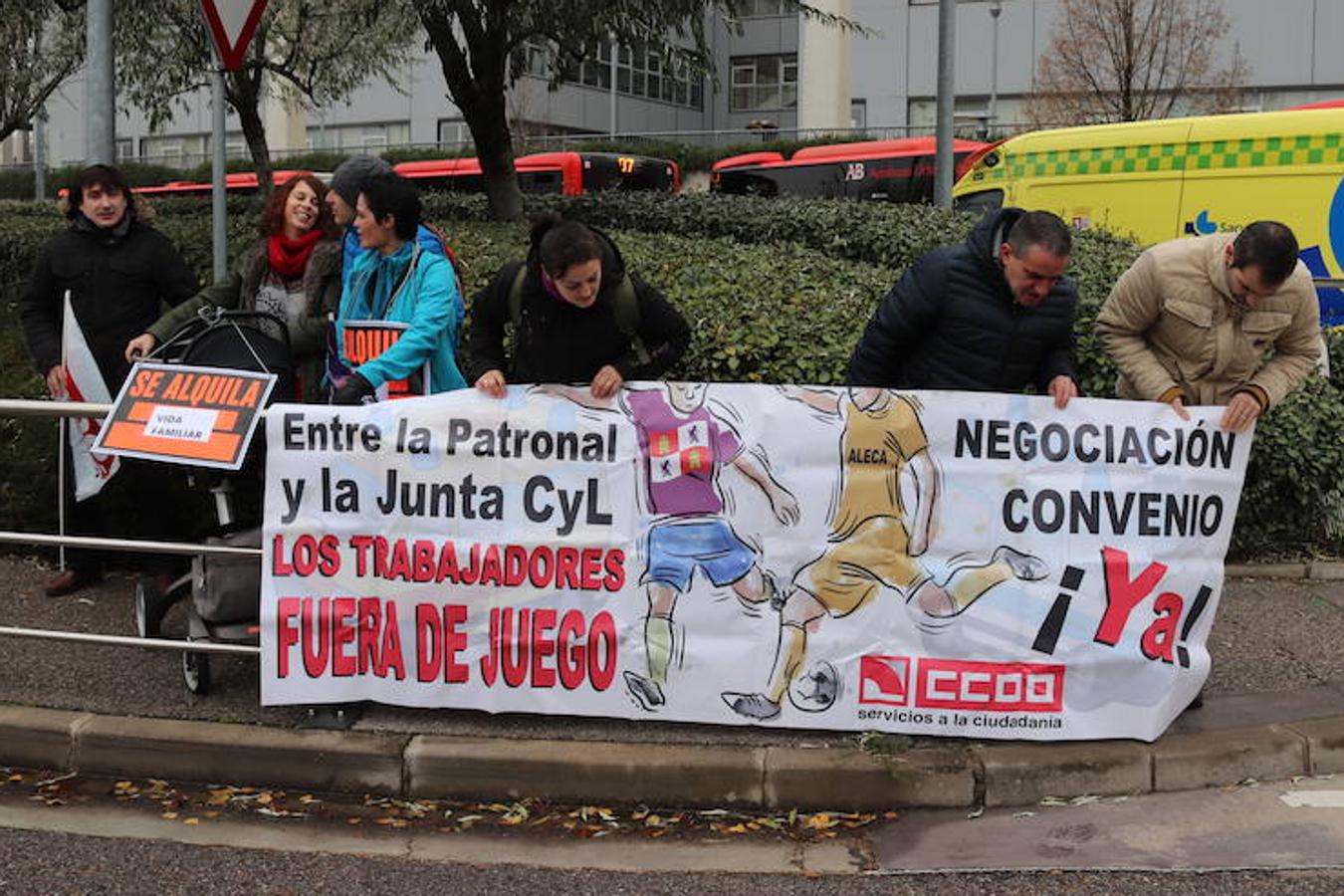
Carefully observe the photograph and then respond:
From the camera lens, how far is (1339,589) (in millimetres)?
6273

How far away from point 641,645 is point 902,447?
43.3 inches

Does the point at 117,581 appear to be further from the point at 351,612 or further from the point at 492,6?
the point at 492,6

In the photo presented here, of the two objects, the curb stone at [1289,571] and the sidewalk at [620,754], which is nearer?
the sidewalk at [620,754]

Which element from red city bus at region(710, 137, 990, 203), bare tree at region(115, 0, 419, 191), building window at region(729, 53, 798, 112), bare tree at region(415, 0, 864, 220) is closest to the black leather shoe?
bare tree at region(415, 0, 864, 220)

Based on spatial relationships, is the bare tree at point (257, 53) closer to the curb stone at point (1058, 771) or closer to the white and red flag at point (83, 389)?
the white and red flag at point (83, 389)

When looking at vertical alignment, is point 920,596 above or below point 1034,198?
below

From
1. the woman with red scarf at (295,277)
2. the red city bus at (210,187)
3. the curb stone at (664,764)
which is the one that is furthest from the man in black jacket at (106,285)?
the red city bus at (210,187)

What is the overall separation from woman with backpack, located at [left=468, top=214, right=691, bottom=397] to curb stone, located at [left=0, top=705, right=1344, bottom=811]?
47.7 inches

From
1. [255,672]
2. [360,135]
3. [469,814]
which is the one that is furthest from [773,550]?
[360,135]

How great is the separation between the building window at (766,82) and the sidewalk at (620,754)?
139ft

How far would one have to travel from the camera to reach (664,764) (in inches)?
166

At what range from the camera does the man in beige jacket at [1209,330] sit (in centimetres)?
451

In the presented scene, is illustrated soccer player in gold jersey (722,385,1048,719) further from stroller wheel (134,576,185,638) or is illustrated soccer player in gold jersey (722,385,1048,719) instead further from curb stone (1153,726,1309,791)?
stroller wheel (134,576,185,638)

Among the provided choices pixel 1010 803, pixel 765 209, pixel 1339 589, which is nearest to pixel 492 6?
pixel 765 209
